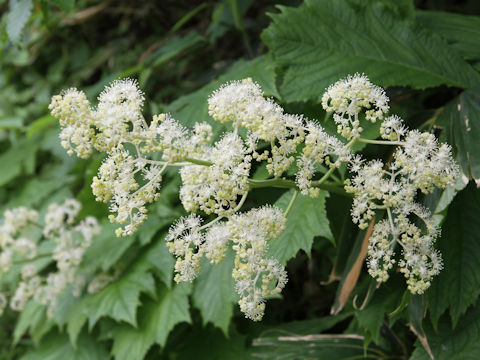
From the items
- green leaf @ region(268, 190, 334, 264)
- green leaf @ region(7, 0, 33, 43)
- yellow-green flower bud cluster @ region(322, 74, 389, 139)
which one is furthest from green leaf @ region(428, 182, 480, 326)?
green leaf @ region(7, 0, 33, 43)

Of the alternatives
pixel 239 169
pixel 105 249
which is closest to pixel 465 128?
pixel 239 169

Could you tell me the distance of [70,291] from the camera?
9.68ft

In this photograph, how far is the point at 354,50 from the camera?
1805 mm

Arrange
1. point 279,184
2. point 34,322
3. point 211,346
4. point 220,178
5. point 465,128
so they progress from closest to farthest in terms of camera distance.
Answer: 1. point 220,178
2. point 279,184
3. point 465,128
4. point 211,346
5. point 34,322

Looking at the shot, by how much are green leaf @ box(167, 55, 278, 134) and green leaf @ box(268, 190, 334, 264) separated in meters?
0.43

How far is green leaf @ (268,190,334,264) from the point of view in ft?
5.54

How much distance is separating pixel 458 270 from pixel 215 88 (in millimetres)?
1248

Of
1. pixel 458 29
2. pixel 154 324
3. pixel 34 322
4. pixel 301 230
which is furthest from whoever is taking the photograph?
pixel 34 322

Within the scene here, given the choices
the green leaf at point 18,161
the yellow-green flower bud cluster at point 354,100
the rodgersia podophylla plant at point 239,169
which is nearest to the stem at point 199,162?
the rodgersia podophylla plant at point 239,169

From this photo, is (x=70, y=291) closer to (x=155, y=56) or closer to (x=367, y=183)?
(x=155, y=56)

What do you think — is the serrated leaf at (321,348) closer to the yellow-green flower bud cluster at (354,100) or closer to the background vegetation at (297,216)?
the background vegetation at (297,216)

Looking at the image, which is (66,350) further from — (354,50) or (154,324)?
(354,50)

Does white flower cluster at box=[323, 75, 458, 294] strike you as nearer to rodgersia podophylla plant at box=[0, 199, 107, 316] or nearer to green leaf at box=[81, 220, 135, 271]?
green leaf at box=[81, 220, 135, 271]

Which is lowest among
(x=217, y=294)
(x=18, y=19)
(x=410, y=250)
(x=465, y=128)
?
(x=410, y=250)
